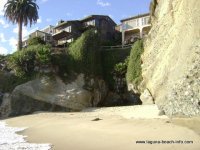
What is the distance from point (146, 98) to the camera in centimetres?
3322

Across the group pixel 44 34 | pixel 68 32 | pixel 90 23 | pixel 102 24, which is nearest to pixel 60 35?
pixel 68 32

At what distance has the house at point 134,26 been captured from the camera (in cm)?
5922

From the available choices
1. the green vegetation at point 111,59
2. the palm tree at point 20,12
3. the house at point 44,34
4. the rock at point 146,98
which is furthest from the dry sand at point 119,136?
the house at point 44,34

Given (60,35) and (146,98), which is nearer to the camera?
(146,98)

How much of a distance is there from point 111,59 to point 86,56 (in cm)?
312

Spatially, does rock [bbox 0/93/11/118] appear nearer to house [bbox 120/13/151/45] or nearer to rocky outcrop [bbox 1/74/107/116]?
rocky outcrop [bbox 1/74/107/116]

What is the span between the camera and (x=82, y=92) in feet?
124

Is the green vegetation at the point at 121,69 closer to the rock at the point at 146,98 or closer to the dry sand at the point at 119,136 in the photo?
the rock at the point at 146,98

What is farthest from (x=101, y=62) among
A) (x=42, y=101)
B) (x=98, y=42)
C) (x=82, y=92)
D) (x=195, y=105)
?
(x=195, y=105)

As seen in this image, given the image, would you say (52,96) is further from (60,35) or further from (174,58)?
(60,35)

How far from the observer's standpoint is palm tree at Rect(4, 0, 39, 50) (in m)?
52.4

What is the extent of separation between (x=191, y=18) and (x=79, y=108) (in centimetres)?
1527

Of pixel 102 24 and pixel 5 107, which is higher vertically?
pixel 102 24

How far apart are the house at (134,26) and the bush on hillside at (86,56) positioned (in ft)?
56.0
